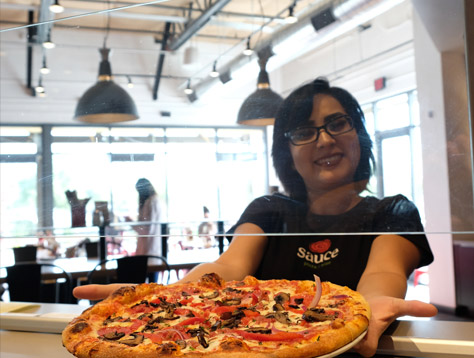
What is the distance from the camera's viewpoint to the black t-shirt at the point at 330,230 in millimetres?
845

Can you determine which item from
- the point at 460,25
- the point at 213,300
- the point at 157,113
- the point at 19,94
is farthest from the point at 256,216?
the point at 19,94

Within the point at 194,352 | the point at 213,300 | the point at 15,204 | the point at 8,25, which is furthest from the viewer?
the point at 8,25

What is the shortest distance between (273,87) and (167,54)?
25 centimetres

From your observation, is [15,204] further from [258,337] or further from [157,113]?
[258,337]

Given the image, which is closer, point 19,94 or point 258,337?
point 258,337

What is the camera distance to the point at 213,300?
2.83 ft

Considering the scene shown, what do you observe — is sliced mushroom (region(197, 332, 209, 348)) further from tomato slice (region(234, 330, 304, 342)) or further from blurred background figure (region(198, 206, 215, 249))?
blurred background figure (region(198, 206, 215, 249))

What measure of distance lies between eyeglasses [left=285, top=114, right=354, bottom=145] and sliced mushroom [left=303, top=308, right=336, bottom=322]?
13.0 inches

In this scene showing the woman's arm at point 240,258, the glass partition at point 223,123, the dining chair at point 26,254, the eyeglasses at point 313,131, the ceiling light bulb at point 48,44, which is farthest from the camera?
the dining chair at point 26,254

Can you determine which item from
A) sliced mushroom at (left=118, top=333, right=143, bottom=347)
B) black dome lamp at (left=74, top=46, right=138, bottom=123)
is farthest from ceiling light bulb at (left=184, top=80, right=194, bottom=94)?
sliced mushroom at (left=118, top=333, right=143, bottom=347)

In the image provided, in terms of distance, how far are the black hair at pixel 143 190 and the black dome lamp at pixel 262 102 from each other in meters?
0.24

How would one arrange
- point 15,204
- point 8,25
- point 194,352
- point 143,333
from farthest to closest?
1. point 8,25
2. point 15,204
3. point 143,333
4. point 194,352

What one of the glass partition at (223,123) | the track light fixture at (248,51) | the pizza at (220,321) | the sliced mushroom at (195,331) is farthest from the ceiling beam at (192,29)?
the sliced mushroom at (195,331)

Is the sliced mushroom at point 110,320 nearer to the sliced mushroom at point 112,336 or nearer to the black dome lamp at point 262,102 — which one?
the sliced mushroom at point 112,336
